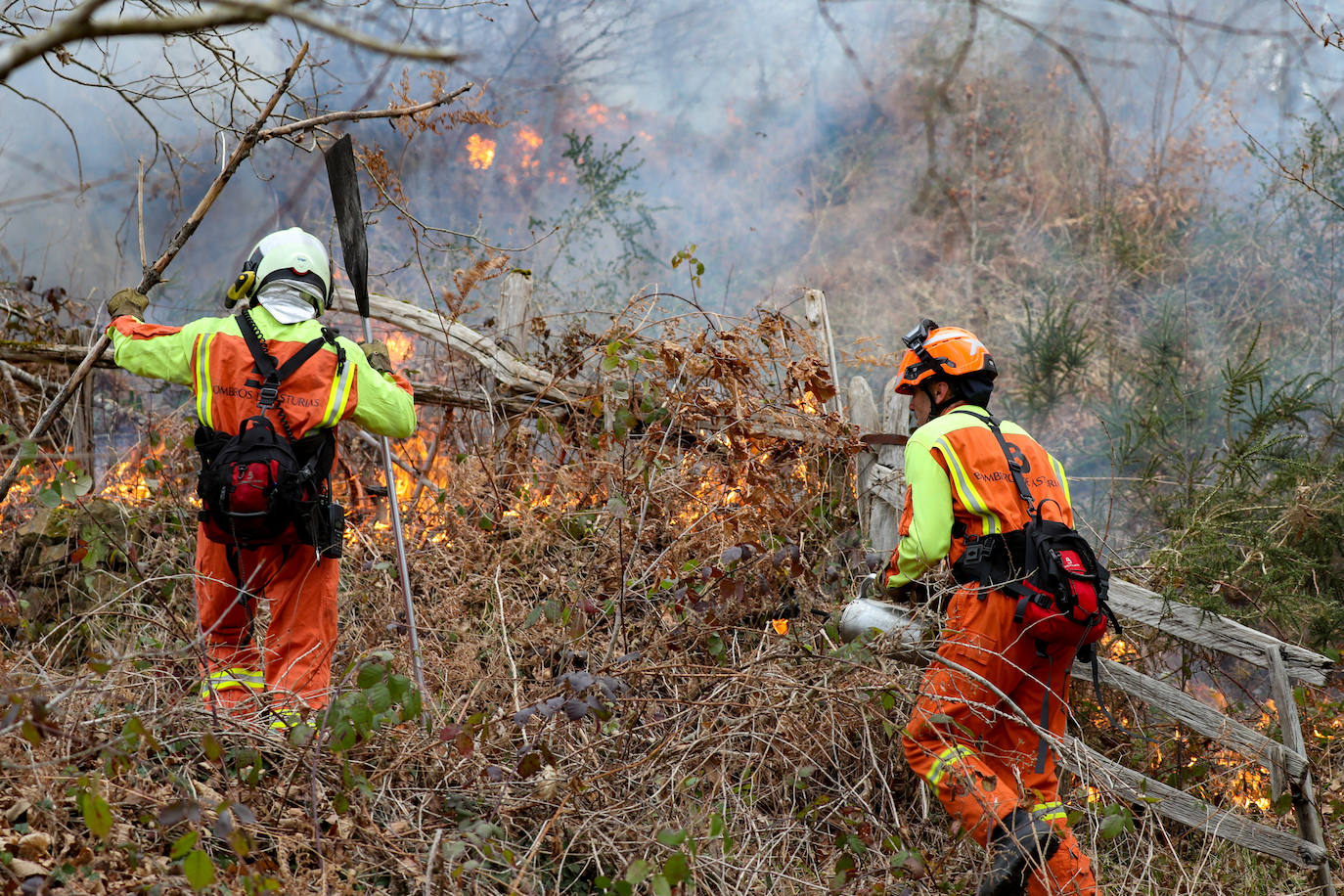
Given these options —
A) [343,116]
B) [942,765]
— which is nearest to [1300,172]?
[942,765]

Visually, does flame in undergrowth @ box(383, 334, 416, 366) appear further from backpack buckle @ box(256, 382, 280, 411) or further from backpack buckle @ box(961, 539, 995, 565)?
backpack buckle @ box(961, 539, 995, 565)

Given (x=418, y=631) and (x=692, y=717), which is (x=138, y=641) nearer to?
(x=418, y=631)

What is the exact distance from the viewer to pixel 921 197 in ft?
46.5

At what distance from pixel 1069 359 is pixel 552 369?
5.47 metres

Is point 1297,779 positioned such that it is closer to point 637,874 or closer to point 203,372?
point 637,874

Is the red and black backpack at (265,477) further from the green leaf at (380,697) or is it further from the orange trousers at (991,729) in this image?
the orange trousers at (991,729)

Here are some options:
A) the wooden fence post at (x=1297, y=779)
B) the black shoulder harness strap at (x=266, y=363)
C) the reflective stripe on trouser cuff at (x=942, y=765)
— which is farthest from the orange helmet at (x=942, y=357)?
the black shoulder harness strap at (x=266, y=363)

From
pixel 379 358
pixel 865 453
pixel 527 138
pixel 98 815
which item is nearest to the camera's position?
pixel 98 815

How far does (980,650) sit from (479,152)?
1001cm

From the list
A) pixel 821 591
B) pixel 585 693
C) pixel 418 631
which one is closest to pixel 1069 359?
pixel 821 591

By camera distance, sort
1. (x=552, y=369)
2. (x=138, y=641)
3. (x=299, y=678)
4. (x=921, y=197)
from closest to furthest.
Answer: (x=299, y=678) < (x=138, y=641) < (x=552, y=369) < (x=921, y=197)

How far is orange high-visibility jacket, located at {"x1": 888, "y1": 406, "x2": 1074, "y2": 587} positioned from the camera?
334cm

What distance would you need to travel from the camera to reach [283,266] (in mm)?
3662

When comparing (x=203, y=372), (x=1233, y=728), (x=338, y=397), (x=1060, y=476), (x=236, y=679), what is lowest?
(x=1233, y=728)
